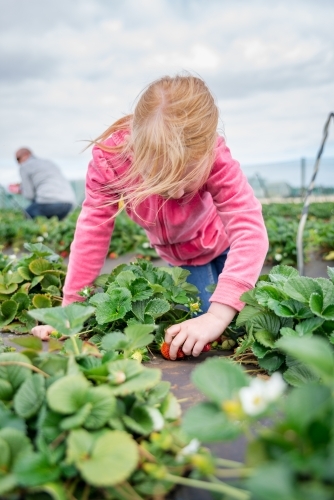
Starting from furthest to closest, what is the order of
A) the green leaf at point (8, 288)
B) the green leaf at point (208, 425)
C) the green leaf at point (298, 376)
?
the green leaf at point (8, 288) → the green leaf at point (298, 376) → the green leaf at point (208, 425)

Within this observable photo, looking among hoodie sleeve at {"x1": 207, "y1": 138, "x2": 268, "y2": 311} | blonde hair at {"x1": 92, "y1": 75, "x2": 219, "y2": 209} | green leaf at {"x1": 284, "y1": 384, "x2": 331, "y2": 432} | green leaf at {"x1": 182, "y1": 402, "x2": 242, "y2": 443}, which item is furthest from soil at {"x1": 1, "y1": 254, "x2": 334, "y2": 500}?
blonde hair at {"x1": 92, "y1": 75, "x2": 219, "y2": 209}

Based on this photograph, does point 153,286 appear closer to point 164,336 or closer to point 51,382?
point 164,336

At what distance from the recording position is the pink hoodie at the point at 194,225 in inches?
70.3

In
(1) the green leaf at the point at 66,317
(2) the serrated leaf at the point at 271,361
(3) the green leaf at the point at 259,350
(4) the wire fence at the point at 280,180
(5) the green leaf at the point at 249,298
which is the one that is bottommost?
(4) the wire fence at the point at 280,180

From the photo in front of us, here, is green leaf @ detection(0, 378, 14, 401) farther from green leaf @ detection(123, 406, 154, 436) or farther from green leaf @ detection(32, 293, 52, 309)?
green leaf @ detection(32, 293, 52, 309)

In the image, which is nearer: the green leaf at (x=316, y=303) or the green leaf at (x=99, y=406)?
the green leaf at (x=99, y=406)

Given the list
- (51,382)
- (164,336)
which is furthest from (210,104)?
(51,382)

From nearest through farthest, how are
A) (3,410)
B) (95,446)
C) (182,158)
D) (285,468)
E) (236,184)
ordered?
(285,468) < (95,446) < (3,410) < (182,158) < (236,184)

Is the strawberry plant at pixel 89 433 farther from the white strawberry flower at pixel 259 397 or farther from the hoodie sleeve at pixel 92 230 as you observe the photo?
the hoodie sleeve at pixel 92 230

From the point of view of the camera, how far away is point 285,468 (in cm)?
60

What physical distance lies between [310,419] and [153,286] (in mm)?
1160

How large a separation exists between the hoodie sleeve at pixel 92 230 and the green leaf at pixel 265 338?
0.83 meters

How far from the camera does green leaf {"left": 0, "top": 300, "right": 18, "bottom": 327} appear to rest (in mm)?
2127

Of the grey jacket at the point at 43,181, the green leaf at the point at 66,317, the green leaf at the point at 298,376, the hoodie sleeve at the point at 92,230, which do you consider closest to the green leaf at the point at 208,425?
the green leaf at the point at 66,317
